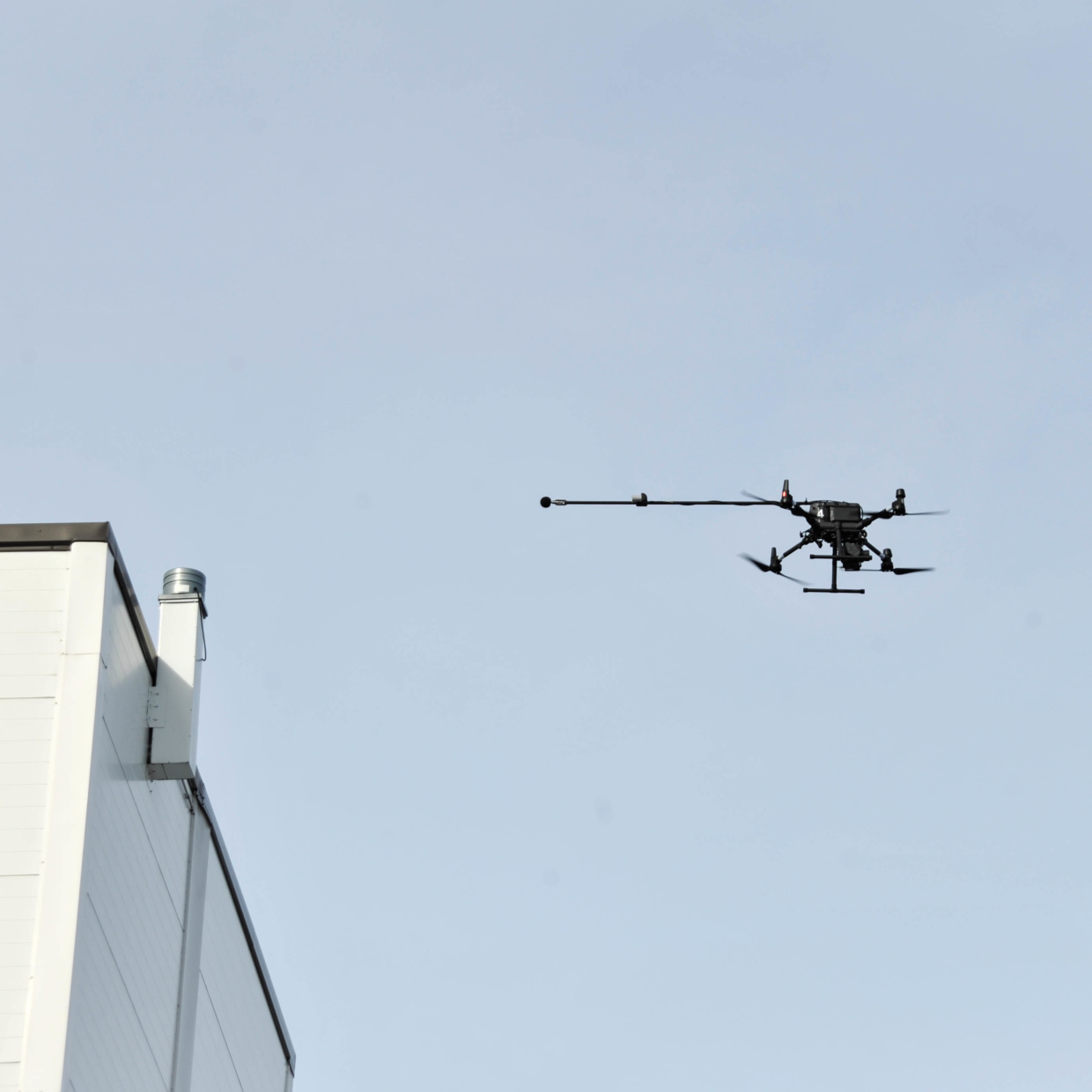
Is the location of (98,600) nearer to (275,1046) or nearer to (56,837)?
(56,837)

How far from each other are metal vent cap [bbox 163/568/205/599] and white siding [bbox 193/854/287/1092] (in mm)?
4807

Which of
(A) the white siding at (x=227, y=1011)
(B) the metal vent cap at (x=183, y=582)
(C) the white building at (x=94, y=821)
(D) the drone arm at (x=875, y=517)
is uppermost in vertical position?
(D) the drone arm at (x=875, y=517)

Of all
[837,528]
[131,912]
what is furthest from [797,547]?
[131,912]

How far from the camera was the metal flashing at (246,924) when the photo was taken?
24.1m

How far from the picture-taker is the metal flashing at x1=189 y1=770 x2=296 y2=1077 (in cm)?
2411

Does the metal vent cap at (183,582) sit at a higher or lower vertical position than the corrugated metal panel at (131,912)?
higher

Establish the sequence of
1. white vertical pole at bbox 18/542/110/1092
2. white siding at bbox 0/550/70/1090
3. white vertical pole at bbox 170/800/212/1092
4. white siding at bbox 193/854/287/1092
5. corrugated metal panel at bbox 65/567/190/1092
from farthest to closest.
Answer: white siding at bbox 193/854/287/1092 → white vertical pole at bbox 170/800/212/1092 → corrugated metal panel at bbox 65/567/190/1092 → white siding at bbox 0/550/70/1090 → white vertical pole at bbox 18/542/110/1092

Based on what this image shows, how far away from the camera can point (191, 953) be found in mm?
23562

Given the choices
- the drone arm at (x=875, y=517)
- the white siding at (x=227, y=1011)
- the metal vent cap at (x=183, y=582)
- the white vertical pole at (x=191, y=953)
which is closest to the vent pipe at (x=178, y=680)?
the metal vent cap at (x=183, y=582)

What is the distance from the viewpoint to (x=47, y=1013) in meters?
17.0

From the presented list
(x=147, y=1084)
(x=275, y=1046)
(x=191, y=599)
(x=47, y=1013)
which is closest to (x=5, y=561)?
(x=191, y=599)

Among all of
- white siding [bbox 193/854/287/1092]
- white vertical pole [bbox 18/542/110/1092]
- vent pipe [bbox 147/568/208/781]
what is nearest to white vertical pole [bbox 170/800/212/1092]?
white siding [bbox 193/854/287/1092]

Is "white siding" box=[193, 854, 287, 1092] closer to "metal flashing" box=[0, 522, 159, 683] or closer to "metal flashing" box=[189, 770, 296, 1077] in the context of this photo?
"metal flashing" box=[189, 770, 296, 1077]

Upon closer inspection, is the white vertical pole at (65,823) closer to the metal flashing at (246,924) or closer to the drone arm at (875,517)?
the metal flashing at (246,924)
